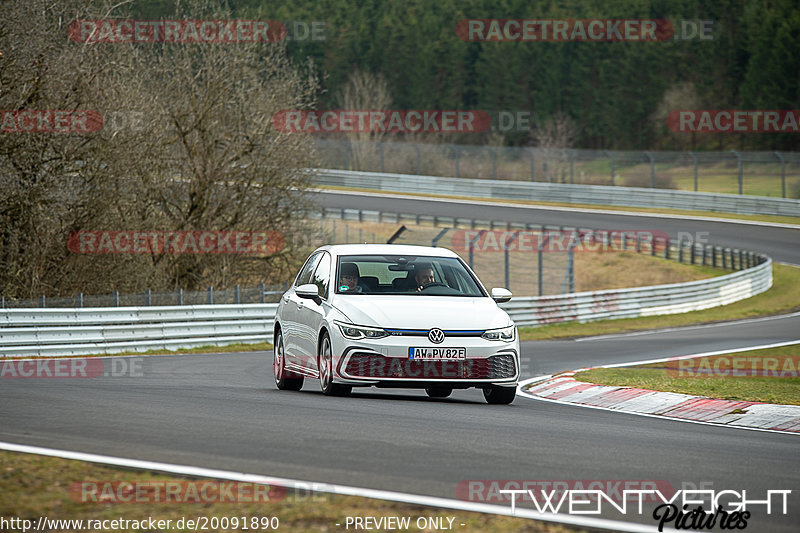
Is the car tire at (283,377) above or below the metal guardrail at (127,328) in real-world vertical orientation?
above

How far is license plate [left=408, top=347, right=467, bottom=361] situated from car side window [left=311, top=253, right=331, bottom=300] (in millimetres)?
1582

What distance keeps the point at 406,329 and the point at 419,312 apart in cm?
30

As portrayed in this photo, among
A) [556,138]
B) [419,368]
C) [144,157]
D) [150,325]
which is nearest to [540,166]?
[556,138]

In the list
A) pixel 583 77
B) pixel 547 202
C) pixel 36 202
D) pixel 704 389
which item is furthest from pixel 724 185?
pixel 704 389

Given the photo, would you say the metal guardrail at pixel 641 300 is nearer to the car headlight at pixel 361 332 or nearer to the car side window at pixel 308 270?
the car side window at pixel 308 270

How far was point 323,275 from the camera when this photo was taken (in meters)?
13.5

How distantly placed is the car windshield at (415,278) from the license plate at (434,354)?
1.15 meters

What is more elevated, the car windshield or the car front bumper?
the car windshield

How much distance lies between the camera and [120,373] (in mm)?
16391

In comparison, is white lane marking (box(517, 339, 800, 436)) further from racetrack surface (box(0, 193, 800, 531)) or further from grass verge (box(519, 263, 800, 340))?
grass verge (box(519, 263, 800, 340))

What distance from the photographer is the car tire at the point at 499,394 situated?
12383 mm

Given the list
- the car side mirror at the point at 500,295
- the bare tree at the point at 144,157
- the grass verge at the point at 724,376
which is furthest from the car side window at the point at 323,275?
the bare tree at the point at 144,157

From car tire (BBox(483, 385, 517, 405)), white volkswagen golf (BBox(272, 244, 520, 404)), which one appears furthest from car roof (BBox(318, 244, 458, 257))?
car tire (BBox(483, 385, 517, 405))

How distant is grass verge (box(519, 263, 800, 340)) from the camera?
31.3 metres
